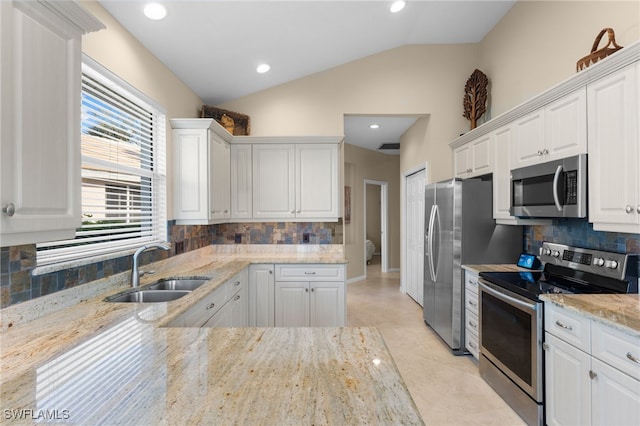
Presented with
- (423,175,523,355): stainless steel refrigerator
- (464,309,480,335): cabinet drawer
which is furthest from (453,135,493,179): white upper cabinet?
(464,309,480,335): cabinet drawer

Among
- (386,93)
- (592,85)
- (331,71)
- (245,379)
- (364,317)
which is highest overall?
(331,71)

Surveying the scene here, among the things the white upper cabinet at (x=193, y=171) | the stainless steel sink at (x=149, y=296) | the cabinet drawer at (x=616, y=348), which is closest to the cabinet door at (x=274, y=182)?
the white upper cabinet at (x=193, y=171)

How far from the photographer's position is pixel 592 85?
1903 mm

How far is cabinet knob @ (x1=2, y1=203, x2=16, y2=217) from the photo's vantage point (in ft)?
3.18

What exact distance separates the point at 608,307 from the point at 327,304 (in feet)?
7.11

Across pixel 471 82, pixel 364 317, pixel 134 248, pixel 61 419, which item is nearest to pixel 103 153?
pixel 134 248

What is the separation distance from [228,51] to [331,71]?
138 centimetres

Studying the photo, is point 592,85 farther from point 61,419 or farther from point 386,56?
point 61,419

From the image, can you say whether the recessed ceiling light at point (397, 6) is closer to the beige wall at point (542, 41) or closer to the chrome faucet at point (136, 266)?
the beige wall at point (542, 41)

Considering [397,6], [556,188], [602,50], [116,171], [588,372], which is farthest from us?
[397,6]

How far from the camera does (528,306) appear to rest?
1.99 metres

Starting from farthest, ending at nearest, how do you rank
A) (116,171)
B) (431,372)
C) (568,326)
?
(431,372) → (116,171) → (568,326)

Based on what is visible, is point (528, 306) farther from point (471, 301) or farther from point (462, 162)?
point (462, 162)

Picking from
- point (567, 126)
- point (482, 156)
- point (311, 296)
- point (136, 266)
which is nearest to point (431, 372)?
point (311, 296)
